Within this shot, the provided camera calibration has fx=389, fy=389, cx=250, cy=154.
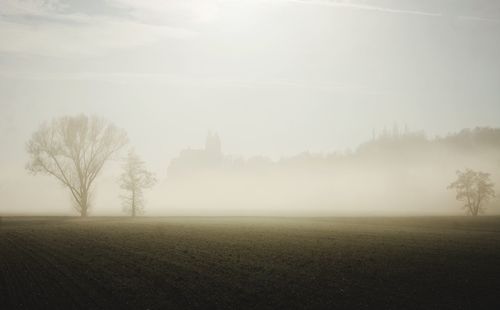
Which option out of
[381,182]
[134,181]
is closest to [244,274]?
[134,181]

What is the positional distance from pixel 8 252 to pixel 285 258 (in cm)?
1680

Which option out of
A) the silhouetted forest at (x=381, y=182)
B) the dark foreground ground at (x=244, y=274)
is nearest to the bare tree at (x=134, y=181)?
the dark foreground ground at (x=244, y=274)

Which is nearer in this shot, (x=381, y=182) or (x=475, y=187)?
(x=475, y=187)

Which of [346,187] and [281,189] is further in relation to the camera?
[281,189]

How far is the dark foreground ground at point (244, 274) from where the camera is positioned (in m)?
13.9

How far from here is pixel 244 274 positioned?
17781 mm

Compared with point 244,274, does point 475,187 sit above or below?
above

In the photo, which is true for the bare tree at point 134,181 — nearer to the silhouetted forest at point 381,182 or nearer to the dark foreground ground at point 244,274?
the dark foreground ground at point 244,274

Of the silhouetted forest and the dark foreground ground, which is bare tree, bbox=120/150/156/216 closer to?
the dark foreground ground

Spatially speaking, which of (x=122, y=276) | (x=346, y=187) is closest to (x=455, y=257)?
(x=122, y=276)

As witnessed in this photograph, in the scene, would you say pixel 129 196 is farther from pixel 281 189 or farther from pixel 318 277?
pixel 281 189

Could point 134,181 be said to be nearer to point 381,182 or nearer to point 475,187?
point 475,187

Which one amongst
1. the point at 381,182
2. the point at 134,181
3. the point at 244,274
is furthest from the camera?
the point at 381,182

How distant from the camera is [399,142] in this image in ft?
608
